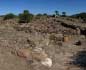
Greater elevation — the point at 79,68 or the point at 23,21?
the point at 23,21

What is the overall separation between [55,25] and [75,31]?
543cm

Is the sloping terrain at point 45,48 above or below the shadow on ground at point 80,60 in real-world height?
above

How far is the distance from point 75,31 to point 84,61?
1836cm

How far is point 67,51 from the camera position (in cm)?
2678

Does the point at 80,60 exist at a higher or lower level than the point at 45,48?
lower

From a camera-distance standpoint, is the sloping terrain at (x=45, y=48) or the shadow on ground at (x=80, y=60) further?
the shadow on ground at (x=80, y=60)

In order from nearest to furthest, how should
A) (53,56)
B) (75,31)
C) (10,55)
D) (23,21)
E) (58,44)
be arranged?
(10,55) → (53,56) → (58,44) → (75,31) → (23,21)

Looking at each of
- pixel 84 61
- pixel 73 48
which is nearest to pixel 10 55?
pixel 84 61

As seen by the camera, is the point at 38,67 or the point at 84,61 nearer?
the point at 38,67

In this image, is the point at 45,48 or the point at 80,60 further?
the point at 45,48

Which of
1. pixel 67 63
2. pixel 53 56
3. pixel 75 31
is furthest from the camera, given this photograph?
pixel 75 31

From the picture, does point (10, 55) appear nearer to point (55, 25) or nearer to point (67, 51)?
point (67, 51)

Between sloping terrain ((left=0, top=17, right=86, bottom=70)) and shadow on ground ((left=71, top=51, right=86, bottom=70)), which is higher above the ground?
sloping terrain ((left=0, top=17, right=86, bottom=70))

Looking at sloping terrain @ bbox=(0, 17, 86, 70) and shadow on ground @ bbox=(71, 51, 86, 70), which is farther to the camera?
shadow on ground @ bbox=(71, 51, 86, 70)
